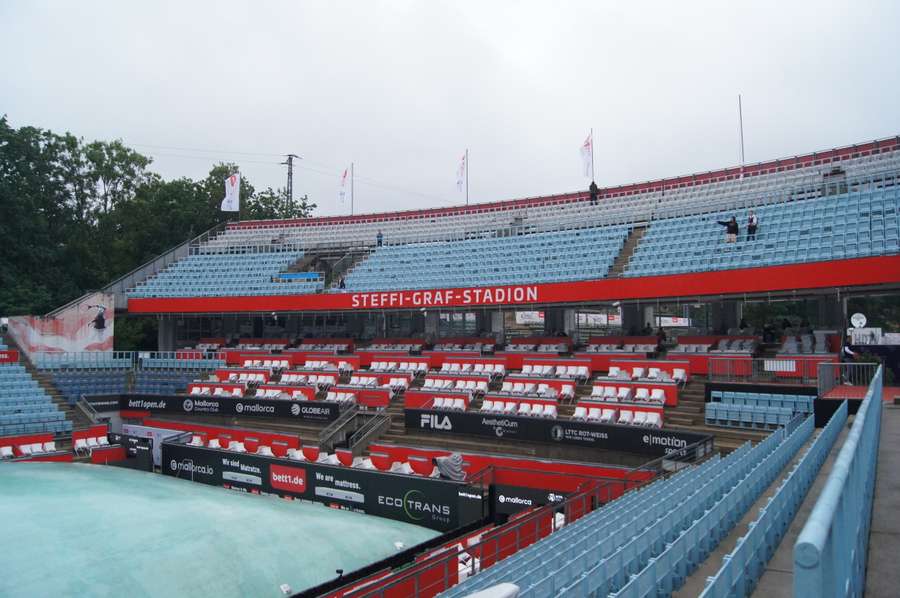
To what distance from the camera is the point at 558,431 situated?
18.8 metres

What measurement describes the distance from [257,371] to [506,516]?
1613 cm

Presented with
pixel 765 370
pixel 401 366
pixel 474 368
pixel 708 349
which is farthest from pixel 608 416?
pixel 401 366

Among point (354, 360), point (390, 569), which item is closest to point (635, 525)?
point (390, 569)

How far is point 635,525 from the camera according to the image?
750cm

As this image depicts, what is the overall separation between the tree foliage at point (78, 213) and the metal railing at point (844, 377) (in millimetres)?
42001

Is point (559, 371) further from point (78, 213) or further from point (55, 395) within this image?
point (78, 213)

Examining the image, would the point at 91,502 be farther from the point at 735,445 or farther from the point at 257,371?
the point at 735,445

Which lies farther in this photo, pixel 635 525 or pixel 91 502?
pixel 91 502

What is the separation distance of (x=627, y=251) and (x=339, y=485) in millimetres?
15910

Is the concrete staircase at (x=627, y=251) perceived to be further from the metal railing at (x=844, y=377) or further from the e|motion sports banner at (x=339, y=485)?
the e|motion sports banner at (x=339, y=485)

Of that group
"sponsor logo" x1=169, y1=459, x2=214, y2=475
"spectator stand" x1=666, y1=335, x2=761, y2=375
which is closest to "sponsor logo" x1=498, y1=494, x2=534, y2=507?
"spectator stand" x1=666, y1=335, x2=761, y2=375

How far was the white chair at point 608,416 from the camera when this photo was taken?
18.6 metres

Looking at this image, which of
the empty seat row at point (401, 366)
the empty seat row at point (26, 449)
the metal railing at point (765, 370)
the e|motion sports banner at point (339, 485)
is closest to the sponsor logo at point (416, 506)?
the e|motion sports banner at point (339, 485)

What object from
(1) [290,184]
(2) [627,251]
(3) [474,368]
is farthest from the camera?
(1) [290,184]
